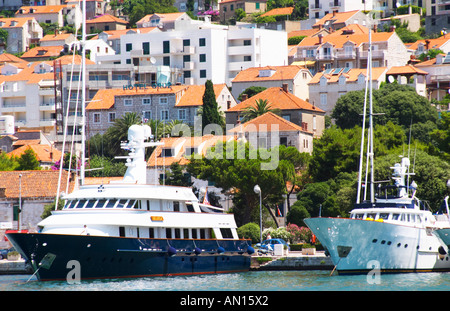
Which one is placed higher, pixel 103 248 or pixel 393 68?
pixel 393 68

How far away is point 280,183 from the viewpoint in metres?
65.9

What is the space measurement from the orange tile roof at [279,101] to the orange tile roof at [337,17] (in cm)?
4879

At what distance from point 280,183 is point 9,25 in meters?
107

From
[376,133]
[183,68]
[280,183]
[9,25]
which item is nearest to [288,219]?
[280,183]

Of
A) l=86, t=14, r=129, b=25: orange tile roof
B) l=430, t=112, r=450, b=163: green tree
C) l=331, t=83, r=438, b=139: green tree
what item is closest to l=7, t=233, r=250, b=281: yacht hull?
l=430, t=112, r=450, b=163: green tree

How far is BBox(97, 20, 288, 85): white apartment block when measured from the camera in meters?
115

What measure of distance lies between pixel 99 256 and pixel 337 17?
4130 inches

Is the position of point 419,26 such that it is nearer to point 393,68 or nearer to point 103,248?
point 393,68

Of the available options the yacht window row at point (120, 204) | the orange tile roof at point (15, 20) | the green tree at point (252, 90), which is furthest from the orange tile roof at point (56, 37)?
the yacht window row at point (120, 204)

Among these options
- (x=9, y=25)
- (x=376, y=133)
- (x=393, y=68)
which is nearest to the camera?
(x=376, y=133)

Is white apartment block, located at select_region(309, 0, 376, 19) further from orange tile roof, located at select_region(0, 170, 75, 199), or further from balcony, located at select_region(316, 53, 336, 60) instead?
orange tile roof, located at select_region(0, 170, 75, 199)

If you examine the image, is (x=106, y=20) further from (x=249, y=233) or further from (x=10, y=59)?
(x=249, y=233)

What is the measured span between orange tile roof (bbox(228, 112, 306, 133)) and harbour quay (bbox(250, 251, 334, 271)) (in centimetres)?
2883
